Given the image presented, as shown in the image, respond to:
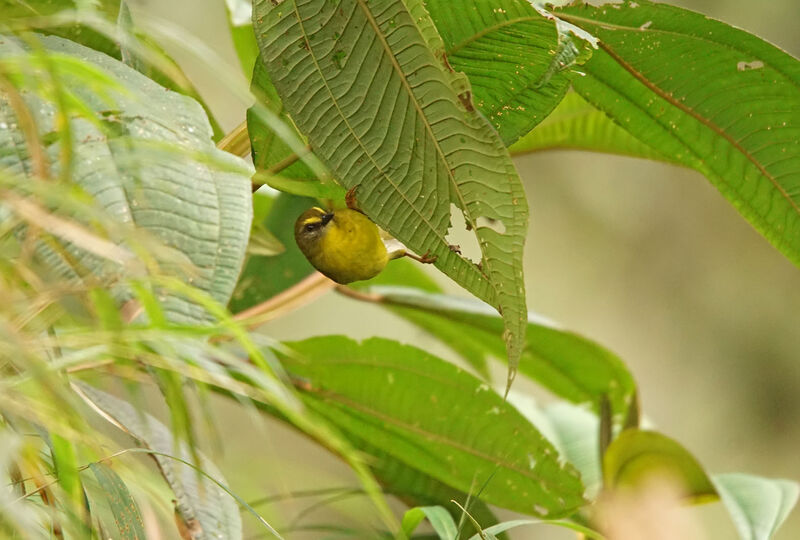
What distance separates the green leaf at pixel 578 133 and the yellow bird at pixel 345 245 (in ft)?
1.49

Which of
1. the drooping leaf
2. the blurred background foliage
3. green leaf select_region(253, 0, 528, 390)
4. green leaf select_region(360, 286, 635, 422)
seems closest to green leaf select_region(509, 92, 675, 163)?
green leaf select_region(360, 286, 635, 422)

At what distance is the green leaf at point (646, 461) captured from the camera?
82 centimetres

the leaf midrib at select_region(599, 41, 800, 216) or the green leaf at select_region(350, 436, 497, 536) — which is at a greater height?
the leaf midrib at select_region(599, 41, 800, 216)

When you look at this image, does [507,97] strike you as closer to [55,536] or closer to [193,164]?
[193,164]

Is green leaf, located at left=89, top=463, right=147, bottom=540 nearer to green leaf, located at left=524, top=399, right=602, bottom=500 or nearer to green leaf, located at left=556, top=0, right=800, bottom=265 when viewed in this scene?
green leaf, located at left=556, top=0, right=800, bottom=265

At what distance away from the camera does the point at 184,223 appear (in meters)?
0.48

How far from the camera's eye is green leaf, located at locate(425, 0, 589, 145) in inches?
18.2

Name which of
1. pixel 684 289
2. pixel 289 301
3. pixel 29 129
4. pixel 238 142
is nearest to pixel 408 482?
pixel 289 301

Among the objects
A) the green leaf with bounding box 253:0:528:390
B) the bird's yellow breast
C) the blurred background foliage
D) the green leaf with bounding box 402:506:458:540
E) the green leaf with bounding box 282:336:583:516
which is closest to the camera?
the green leaf with bounding box 253:0:528:390

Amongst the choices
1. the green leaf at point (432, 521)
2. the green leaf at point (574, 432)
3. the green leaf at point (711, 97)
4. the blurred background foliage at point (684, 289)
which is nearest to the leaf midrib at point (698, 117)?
the green leaf at point (711, 97)

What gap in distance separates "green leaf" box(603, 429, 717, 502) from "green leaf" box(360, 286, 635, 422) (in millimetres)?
159

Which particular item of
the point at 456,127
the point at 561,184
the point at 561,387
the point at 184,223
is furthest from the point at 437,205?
the point at 561,184

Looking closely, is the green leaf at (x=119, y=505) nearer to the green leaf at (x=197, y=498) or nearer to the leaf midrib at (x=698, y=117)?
the green leaf at (x=197, y=498)

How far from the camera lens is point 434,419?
83 centimetres
